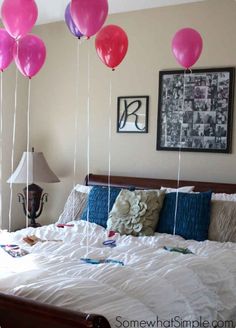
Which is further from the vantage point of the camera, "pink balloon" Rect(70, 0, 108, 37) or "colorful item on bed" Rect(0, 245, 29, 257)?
"pink balloon" Rect(70, 0, 108, 37)

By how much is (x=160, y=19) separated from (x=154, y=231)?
1915 mm

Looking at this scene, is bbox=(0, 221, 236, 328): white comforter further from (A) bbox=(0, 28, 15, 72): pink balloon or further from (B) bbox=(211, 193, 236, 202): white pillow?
(A) bbox=(0, 28, 15, 72): pink balloon

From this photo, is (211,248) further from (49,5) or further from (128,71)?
(49,5)

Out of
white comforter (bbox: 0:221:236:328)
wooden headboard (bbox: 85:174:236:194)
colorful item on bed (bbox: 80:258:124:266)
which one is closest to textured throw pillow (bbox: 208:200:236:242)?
white comforter (bbox: 0:221:236:328)

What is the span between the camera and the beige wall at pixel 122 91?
3672 mm

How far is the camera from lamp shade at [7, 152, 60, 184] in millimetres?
4016

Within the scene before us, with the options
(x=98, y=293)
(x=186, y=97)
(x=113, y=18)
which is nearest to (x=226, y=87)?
(x=186, y=97)

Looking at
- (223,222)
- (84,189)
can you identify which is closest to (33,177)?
(84,189)

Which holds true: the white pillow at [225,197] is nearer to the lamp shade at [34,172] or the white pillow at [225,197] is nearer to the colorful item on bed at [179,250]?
the colorful item on bed at [179,250]

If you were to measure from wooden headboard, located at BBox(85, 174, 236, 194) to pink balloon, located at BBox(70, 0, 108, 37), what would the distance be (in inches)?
60.2

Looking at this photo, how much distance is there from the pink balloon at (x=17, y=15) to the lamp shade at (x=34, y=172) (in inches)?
60.1

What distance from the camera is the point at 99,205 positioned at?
3.54 metres

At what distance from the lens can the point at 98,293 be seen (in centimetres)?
181

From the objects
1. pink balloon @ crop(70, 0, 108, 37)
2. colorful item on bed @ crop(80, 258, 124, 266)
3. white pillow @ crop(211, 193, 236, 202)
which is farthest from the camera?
white pillow @ crop(211, 193, 236, 202)
